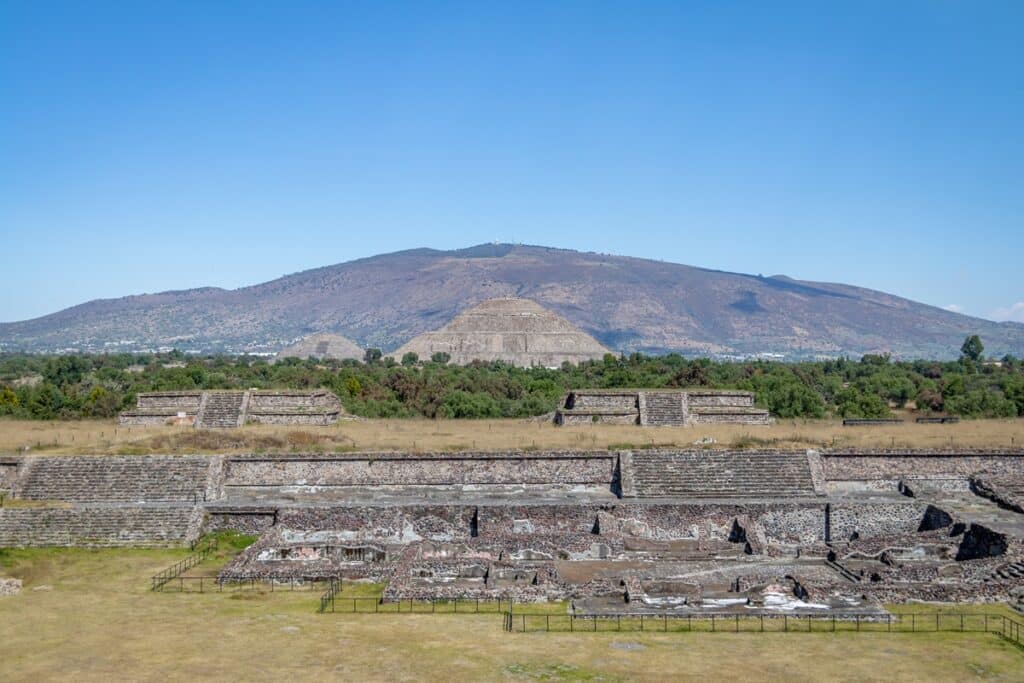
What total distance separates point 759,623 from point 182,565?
17.2m

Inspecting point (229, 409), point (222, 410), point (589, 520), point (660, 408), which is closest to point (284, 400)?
point (229, 409)

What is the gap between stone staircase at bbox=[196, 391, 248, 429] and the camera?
166ft

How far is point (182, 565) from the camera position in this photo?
32188 mm

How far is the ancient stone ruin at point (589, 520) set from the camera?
28922 mm

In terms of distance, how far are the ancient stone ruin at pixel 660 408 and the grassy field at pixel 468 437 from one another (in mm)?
1148

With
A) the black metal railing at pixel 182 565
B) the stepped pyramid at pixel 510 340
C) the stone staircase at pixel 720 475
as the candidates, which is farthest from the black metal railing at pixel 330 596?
the stepped pyramid at pixel 510 340

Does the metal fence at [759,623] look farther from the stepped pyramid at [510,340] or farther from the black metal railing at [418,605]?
the stepped pyramid at [510,340]

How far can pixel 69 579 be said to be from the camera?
1216 inches

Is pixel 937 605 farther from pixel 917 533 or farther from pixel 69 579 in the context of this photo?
pixel 69 579

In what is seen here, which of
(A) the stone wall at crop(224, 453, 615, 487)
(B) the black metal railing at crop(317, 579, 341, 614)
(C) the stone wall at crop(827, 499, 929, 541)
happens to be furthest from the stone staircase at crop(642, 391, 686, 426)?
(B) the black metal railing at crop(317, 579, 341, 614)

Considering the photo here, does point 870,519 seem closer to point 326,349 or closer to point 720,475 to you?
point 720,475

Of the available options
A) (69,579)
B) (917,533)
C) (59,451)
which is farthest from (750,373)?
Result: (69,579)

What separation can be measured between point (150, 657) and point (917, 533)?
2375 cm

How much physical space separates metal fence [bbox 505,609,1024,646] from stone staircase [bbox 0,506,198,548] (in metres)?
14.1
